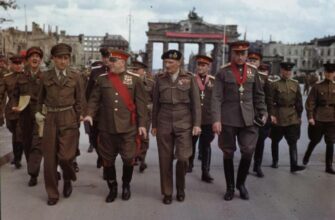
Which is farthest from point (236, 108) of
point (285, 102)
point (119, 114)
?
point (285, 102)

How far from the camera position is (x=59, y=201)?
6.36 m

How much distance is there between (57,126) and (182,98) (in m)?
1.62

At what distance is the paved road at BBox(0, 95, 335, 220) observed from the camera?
230 inches

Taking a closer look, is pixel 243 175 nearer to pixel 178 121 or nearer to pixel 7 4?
pixel 178 121

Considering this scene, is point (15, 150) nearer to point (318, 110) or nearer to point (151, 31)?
point (318, 110)

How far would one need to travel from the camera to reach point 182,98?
21.4 ft

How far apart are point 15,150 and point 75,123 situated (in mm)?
2536

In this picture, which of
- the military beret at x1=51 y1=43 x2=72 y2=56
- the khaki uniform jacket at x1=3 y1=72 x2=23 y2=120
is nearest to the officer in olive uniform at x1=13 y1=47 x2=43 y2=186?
the khaki uniform jacket at x1=3 y1=72 x2=23 y2=120

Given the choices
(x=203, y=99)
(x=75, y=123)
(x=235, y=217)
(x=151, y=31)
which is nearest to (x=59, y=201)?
(x=75, y=123)

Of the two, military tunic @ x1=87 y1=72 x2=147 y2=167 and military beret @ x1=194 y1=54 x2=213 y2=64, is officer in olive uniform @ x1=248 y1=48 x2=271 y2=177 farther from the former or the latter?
military tunic @ x1=87 y1=72 x2=147 y2=167

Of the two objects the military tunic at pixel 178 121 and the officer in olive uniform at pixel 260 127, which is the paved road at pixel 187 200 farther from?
the military tunic at pixel 178 121

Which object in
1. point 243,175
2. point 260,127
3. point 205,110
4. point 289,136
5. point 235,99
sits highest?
point 235,99

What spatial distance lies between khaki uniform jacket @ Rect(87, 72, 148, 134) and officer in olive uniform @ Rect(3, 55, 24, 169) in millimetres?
2011

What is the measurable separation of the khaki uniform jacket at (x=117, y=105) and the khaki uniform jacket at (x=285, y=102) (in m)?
Answer: 2.66
